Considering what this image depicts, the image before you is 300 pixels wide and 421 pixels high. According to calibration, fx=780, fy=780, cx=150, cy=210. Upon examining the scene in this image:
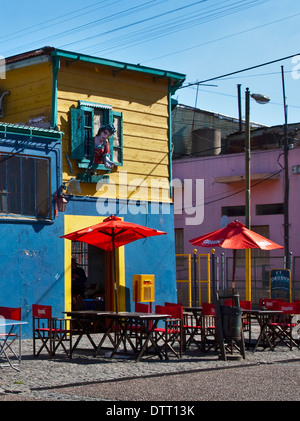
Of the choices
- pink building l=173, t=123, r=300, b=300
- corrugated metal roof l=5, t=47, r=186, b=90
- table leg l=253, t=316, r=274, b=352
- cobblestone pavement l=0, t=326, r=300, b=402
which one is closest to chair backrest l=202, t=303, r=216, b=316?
cobblestone pavement l=0, t=326, r=300, b=402

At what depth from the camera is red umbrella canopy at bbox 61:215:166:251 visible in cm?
1456

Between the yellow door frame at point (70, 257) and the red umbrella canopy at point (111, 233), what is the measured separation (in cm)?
234

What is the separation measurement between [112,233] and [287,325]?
4.04 meters

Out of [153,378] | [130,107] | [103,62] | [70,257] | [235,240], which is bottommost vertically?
[153,378]

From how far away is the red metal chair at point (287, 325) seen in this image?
15.6 meters

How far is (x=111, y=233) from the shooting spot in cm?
1551

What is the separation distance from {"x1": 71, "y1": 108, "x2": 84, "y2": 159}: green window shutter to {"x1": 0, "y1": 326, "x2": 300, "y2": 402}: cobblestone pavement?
567 centimetres

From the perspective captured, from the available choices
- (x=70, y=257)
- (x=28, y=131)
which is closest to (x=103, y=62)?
(x=28, y=131)

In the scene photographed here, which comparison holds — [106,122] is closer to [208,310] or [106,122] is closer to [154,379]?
[208,310]

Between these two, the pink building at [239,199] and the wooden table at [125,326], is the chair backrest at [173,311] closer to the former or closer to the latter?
the wooden table at [125,326]

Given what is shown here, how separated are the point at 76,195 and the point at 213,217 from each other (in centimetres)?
2012

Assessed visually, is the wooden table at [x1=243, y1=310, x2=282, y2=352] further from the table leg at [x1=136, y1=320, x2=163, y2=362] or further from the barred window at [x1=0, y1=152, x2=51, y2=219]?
Result: the barred window at [x1=0, y1=152, x2=51, y2=219]
